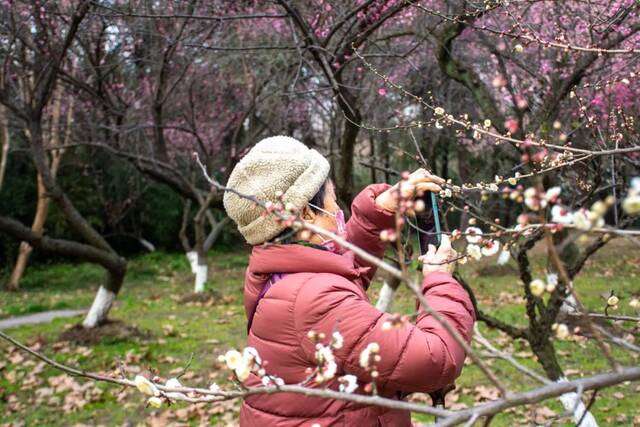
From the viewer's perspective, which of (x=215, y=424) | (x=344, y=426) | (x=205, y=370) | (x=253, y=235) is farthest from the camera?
(x=205, y=370)

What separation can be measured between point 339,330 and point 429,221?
2.00ft

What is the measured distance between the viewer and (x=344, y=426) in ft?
5.43

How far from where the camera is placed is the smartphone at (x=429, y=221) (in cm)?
188

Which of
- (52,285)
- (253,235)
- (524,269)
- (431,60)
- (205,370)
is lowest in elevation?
(52,285)

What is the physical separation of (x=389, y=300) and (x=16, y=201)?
1318 centimetres

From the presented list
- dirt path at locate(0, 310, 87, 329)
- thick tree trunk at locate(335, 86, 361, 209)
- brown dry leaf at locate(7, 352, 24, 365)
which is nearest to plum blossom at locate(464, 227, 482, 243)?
thick tree trunk at locate(335, 86, 361, 209)

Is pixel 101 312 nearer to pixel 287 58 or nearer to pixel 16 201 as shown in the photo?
pixel 287 58

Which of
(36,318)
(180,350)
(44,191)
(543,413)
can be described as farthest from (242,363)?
(44,191)

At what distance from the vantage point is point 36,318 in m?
9.70

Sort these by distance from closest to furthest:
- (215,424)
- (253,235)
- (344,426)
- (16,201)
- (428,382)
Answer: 1. (428,382)
2. (344,426)
3. (253,235)
4. (215,424)
5. (16,201)

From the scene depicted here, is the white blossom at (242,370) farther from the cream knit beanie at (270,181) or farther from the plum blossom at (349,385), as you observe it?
the cream knit beanie at (270,181)

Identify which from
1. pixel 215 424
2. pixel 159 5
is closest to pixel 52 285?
pixel 159 5

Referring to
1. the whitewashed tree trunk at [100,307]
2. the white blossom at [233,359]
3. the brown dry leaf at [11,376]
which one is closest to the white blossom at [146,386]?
the white blossom at [233,359]

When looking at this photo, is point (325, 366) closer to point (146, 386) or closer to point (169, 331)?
point (146, 386)
